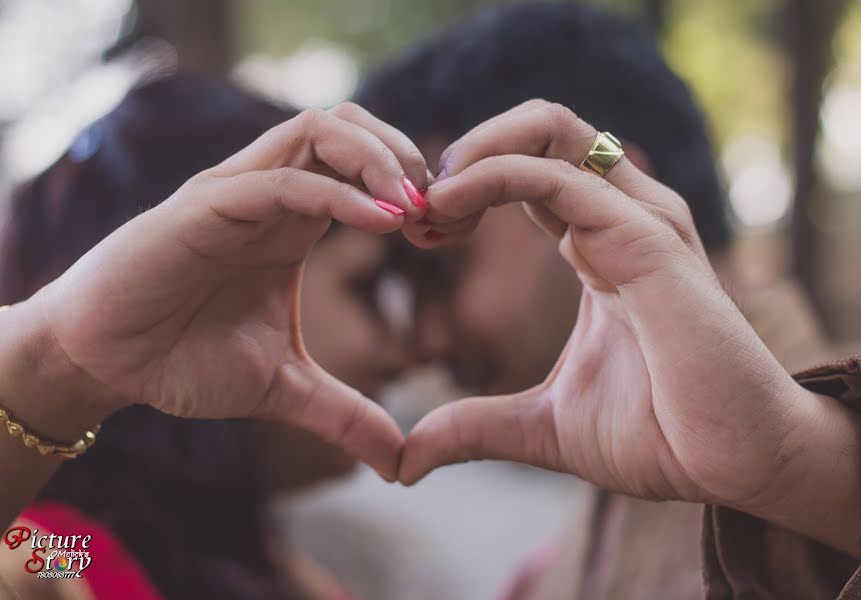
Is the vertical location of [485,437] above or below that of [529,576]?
above

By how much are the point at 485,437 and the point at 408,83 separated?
96cm

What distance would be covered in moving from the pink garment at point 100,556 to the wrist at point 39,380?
18cm

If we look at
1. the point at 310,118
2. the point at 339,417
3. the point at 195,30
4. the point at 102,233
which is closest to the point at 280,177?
the point at 310,118

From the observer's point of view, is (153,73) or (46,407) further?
(153,73)

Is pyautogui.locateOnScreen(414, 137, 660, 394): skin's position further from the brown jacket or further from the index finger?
the index finger

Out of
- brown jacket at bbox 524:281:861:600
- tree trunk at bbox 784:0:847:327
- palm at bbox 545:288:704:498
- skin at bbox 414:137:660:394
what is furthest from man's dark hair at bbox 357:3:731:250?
tree trunk at bbox 784:0:847:327

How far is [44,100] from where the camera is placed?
4.69 ft

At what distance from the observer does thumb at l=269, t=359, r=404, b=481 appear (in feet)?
2.42

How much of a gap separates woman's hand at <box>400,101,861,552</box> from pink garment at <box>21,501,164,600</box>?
0.57 m

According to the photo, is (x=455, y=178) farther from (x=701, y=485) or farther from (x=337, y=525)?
(x=337, y=525)

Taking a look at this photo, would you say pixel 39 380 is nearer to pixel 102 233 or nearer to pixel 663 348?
pixel 102 233

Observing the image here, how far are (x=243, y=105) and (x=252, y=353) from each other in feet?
2.01

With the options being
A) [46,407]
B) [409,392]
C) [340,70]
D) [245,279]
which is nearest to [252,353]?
[245,279]

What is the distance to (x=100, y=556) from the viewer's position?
3.02 ft
